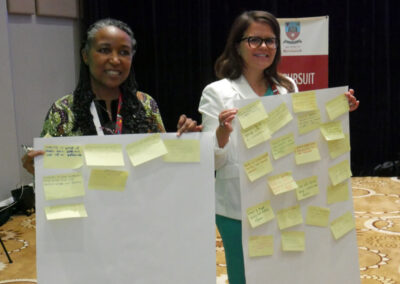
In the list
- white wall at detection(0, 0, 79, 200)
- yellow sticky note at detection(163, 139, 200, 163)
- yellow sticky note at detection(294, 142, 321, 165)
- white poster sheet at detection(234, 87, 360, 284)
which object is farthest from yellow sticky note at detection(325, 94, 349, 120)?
white wall at detection(0, 0, 79, 200)

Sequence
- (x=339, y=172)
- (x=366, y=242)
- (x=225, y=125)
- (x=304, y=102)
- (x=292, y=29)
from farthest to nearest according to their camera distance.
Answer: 1. (x=292, y=29)
2. (x=366, y=242)
3. (x=339, y=172)
4. (x=304, y=102)
5. (x=225, y=125)

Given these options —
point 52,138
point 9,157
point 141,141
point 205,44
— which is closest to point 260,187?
point 141,141

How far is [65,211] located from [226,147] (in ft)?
1.98

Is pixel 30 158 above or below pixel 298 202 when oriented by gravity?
above

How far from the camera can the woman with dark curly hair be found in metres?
1.43

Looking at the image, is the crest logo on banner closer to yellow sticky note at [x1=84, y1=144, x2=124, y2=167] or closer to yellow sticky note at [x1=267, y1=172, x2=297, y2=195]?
yellow sticky note at [x1=267, y1=172, x2=297, y2=195]

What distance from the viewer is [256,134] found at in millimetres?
1495

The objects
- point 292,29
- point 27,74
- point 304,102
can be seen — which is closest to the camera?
point 304,102

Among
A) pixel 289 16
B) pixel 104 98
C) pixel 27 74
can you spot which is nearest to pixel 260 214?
pixel 104 98

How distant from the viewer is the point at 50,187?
1307 mm

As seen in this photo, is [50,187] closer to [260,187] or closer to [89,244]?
[89,244]

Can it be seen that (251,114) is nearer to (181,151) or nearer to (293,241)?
(181,151)

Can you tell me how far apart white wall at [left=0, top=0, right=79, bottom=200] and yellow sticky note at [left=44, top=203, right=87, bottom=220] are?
334 centimetres

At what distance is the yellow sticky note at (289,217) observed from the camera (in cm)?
157
